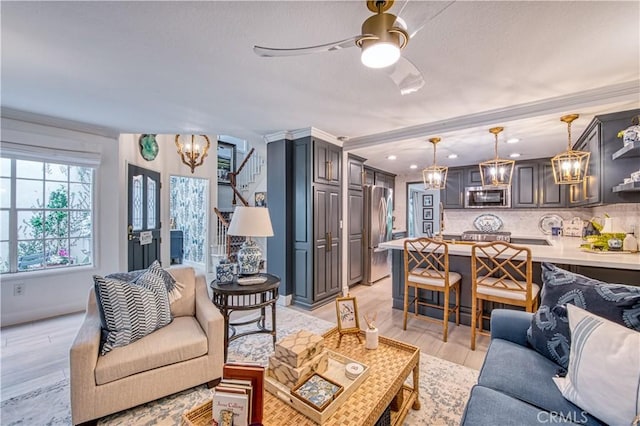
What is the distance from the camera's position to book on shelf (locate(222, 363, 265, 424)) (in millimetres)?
1062

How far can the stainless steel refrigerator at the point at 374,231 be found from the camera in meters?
4.95

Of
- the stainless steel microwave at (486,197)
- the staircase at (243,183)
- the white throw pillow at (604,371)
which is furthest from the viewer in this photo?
the staircase at (243,183)

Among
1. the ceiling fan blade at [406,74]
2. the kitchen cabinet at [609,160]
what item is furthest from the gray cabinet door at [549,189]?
the ceiling fan blade at [406,74]

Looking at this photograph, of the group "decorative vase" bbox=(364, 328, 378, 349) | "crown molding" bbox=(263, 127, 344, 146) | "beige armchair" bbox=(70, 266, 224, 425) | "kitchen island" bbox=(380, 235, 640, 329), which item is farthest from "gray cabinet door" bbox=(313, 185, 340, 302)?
"decorative vase" bbox=(364, 328, 378, 349)

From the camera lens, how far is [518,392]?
1266mm

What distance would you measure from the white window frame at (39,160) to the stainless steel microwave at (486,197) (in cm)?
634

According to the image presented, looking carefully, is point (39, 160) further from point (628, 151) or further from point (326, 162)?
point (628, 151)

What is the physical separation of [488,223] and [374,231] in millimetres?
2599

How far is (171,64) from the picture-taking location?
206cm

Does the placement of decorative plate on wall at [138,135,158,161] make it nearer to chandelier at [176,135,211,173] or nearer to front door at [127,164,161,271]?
front door at [127,164,161,271]

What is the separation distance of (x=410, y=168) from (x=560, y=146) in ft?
8.27

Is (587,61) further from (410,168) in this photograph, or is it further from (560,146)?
(410,168)

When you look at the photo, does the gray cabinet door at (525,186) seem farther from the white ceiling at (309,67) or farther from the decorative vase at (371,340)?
the decorative vase at (371,340)

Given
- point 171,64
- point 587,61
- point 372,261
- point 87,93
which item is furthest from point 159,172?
point 587,61
